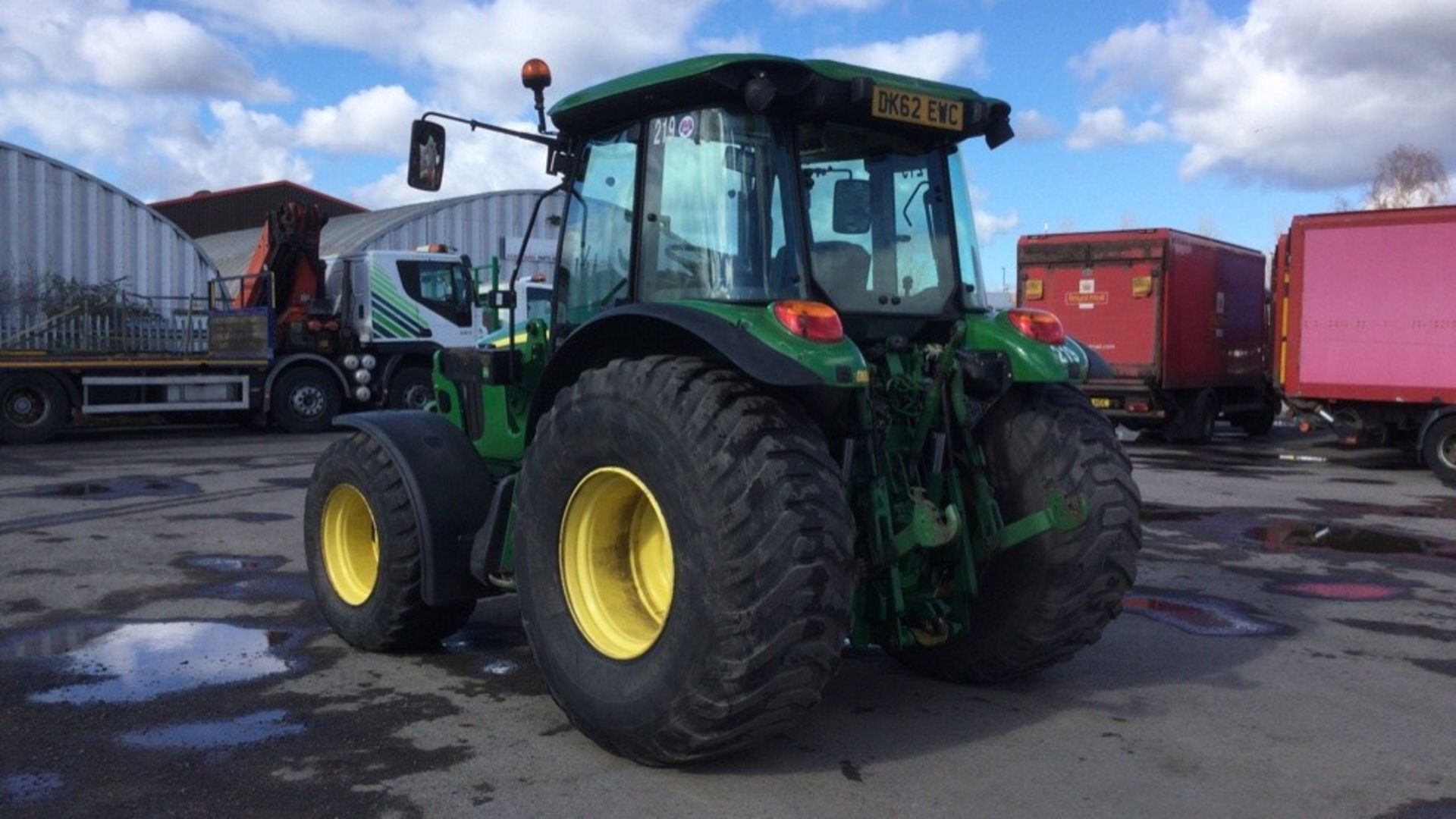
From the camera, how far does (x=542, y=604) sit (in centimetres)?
474

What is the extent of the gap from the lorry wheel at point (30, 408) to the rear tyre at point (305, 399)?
2937mm

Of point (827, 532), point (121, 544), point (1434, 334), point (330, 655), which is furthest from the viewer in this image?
point (1434, 334)

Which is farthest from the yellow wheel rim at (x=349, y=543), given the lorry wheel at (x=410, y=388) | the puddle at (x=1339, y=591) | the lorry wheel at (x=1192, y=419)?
the lorry wheel at (x=1192, y=419)

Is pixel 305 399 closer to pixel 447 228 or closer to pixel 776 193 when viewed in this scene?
pixel 447 228

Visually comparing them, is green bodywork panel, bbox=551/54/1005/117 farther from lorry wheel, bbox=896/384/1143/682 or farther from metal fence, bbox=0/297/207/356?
metal fence, bbox=0/297/207/356

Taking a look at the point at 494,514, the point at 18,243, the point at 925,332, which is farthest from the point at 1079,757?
the point at 18,243

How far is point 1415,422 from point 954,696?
38.9 ft

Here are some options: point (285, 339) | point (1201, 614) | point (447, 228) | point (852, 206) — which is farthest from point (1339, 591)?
point (447, 228)

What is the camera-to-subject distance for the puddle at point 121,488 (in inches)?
460

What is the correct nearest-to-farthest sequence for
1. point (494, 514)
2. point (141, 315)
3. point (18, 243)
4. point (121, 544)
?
point (494, 514) → point (121, 544) → point (141, 315) → point (18, 243)

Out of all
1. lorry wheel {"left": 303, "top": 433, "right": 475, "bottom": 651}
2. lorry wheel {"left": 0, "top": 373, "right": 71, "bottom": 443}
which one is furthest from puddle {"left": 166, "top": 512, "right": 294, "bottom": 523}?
lorry wheel {"left": 0, "top": 373, "right": 71, "bottom": 443}

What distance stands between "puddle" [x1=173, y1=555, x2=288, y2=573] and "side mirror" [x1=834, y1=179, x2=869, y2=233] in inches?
192

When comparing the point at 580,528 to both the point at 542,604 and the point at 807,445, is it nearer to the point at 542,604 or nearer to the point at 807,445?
the point at 542,604

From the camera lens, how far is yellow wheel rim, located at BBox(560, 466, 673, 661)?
15.3ft
